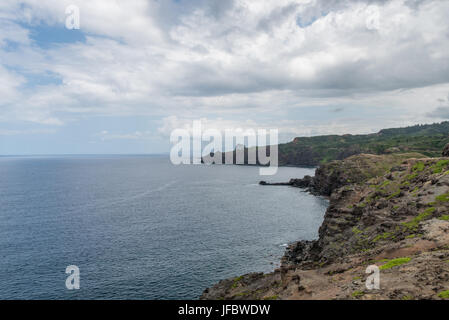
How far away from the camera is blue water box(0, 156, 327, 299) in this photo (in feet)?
211

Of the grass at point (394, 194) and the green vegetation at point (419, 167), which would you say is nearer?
the grass at point (394, 194)

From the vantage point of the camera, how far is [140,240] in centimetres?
9162

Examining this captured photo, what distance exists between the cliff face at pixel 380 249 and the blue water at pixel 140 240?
1245cm

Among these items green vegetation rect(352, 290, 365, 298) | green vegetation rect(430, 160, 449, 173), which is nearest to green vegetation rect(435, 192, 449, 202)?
green vegetation rect(430, 160, 449, 173)

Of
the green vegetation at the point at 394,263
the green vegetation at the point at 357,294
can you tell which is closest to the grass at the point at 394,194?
the green vegetation at the point at 394,263

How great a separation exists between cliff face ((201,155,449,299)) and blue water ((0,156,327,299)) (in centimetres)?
1245

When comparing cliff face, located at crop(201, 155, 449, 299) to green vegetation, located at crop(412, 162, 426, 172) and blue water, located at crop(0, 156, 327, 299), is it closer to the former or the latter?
green vegetation, located at crop(412, 162, 426, 172)

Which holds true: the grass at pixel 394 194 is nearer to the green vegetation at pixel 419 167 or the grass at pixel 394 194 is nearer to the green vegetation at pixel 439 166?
the green vegetation at pixel 439 166

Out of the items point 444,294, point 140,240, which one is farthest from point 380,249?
point 140,240

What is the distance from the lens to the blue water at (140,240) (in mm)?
64188
